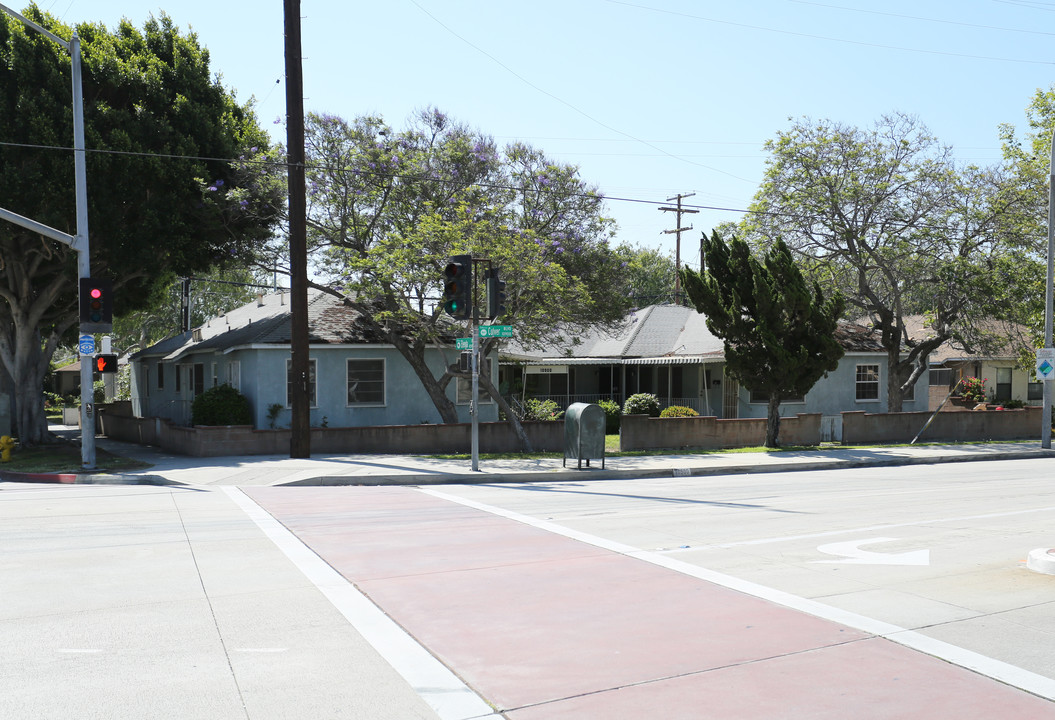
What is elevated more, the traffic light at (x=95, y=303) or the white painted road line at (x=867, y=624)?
the traffic light at (x=95, y=303)

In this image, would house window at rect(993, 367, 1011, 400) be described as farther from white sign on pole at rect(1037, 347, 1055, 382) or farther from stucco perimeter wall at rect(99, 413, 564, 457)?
stucco perimeter wall at rect(99, 413, 564, 457)

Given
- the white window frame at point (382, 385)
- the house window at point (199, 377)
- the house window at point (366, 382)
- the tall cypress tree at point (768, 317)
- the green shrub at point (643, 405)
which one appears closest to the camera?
the tall cypress tree at point (768, 317)

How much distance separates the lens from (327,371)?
2636cm

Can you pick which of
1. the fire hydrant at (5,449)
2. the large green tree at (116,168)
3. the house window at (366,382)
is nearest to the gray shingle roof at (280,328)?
the house window at (366,382)

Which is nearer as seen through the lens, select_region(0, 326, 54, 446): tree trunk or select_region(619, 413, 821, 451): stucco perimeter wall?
select_region(619, 413, 821, 451): stucco perimeter wall

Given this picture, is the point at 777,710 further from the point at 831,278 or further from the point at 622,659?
the point at 831,278

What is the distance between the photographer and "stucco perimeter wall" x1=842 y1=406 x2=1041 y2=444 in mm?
27750

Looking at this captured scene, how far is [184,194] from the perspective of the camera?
24156mm

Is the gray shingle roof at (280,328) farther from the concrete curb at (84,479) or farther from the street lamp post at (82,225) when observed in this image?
the concrete curb at (84,479)

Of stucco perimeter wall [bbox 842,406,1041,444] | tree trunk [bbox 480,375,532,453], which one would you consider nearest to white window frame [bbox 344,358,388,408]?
tree trunk [bbox 480,375,532,453]

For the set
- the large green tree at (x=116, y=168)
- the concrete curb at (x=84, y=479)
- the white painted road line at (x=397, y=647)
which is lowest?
the concrete curb at (x=84, y=479)

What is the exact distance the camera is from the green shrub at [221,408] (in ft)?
77.7

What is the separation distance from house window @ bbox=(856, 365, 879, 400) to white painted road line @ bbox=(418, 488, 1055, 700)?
25.6 m

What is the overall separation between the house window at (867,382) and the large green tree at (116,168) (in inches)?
864
